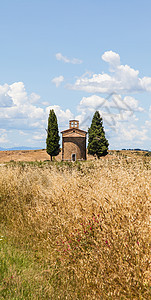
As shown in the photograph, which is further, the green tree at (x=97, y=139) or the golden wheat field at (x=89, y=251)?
the green tree at (x=97, y=139)

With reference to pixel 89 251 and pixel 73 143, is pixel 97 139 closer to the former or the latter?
pixel 73 143

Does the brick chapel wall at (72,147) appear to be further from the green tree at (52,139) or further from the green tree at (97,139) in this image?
the green tree at (97,139)

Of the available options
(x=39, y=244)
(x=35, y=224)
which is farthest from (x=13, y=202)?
(x=39, y=244)

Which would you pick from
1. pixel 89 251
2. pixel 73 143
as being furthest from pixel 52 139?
pixel 89 251

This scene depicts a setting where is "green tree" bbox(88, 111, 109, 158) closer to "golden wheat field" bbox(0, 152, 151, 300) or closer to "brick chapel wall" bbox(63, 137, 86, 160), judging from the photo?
"brick chapel wall" bbox(63, 137, 86, 160)

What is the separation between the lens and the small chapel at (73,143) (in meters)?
38.4

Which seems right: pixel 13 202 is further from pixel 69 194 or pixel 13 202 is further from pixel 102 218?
pixel 102 218

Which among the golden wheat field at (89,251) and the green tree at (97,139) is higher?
the green tree at (97,139)

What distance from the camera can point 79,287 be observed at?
4027 mm

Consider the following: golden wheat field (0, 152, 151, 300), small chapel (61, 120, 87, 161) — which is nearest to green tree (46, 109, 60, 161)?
small chapel (61, 120, 87, 161)

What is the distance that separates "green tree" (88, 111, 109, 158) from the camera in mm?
44781

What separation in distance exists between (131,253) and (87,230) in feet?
4.53

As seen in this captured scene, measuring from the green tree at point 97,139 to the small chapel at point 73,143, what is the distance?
18.0 ft

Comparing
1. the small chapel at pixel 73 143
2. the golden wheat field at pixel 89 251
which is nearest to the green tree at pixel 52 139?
the small chapel at pixel 73 143
